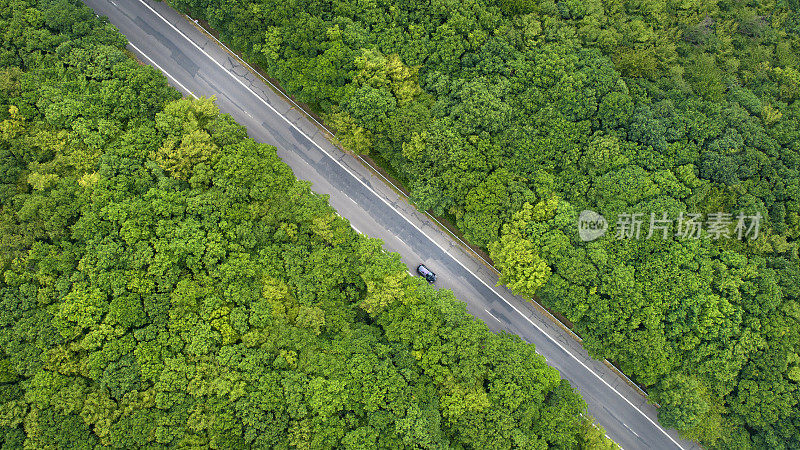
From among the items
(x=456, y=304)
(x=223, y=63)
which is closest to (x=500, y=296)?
(x=456, y=304)

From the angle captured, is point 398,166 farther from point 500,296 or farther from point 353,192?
point 500,296

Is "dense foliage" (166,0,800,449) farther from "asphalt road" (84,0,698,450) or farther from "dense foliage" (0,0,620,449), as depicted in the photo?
"dense foliage" (0,0,620,449)

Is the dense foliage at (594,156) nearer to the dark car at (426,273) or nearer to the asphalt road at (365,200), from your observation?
the asphalt road at (365,200)

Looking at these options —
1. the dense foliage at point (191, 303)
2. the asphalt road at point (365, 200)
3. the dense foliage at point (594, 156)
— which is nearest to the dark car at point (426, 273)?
the asphalt road at point (365, 200)

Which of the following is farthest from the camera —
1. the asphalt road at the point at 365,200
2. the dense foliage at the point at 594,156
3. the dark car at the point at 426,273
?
the asphalt road at the point at 365,200

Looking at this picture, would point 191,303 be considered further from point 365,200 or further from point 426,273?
point 426,273
